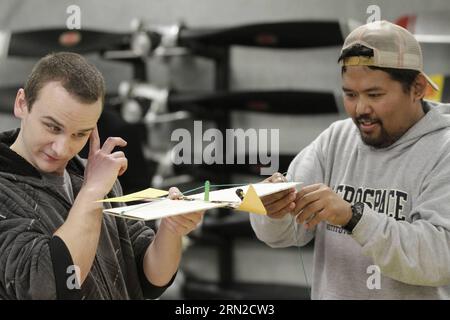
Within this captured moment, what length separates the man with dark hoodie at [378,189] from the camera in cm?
122

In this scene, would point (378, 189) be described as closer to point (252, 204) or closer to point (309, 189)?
point (309, 189)

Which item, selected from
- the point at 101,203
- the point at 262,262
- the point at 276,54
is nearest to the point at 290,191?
the point at 101,203

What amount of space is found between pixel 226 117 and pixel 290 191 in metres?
1.83

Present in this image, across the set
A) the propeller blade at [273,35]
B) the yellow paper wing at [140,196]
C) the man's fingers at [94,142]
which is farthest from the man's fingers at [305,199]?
the propeller blade at [273,35]

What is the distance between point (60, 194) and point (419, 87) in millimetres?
718

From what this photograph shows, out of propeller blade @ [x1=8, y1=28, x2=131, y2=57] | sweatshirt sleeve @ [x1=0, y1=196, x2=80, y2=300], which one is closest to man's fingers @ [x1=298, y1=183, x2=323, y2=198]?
sweatshirt sleeve @ [x1=0, y1=196, x2=80, y2=300]

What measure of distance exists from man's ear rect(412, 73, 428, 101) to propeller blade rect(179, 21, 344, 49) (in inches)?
54.4

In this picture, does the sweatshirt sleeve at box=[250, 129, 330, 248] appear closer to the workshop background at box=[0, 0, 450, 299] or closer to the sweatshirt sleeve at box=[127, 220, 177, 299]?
the sweatshirt sleeve at box=[127, 220, 177, 299]

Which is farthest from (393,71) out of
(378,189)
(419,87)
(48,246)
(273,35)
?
(273,35)

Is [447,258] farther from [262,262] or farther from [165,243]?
[262,262]

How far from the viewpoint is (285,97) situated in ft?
9.25

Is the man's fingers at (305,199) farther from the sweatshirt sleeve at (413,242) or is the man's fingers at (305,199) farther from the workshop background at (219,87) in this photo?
the workshop background at (219,87)

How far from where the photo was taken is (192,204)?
1082 millimetres

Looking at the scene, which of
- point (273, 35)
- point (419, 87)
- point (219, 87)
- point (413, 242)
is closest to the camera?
point (413, 242)
